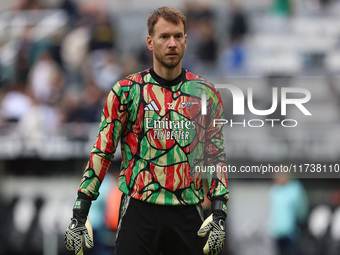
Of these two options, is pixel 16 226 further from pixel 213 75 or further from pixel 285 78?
pixel 285 78

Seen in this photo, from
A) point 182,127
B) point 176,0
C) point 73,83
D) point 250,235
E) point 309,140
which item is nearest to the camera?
point 182,127

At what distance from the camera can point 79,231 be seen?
529 centimetres

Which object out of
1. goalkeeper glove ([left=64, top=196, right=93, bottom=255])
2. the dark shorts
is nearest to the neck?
the dark shorts

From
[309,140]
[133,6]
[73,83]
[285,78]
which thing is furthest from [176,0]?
[309,140]

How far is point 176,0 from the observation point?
16719 mm

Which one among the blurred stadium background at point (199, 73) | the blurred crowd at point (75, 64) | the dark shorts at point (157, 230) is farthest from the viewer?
the blurred crowd at point (75, 64)

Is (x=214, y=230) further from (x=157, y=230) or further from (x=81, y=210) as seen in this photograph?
(x=81, y=210)

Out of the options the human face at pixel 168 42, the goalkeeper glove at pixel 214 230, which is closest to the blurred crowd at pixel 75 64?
the human face at pixel 168 42

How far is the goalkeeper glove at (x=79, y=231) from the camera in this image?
528 cm

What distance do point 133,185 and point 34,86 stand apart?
9165 millimetres

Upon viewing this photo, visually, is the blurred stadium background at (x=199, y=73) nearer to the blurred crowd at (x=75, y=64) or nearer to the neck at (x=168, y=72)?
the blurred crowd at (x=75, y=64)

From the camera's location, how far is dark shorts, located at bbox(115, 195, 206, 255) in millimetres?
5340

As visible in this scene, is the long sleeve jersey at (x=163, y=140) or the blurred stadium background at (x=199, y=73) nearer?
the long sleeve jersey at (x=163, y=140)

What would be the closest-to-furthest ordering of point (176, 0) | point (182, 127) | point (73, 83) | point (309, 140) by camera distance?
1. point (182, 127)
2. point (309, 140)
3. point (73, 83)
4. point (176, 0)
